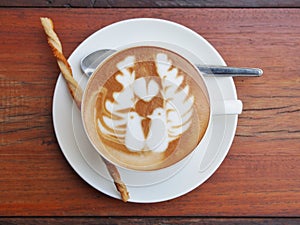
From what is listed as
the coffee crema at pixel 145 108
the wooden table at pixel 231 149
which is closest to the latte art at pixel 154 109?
the coffee crema at pixel 145 108

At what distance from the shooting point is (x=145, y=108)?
0.79 meters

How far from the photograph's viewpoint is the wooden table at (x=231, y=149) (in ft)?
2.84

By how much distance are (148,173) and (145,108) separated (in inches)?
4.4

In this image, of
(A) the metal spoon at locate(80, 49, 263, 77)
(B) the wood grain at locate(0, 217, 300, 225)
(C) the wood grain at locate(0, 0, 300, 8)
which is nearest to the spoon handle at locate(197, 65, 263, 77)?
(A) the metal spoon at locate(80, 49, 263, 77)

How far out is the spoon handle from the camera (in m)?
0.82

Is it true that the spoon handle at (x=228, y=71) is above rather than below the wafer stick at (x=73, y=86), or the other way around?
above

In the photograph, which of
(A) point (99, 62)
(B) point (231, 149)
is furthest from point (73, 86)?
(B) point (231, 149)

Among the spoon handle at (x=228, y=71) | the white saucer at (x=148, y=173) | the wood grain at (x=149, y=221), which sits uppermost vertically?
the spoon handle at (x=228, y=71)

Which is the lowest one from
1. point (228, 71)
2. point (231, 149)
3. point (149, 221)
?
point (149, 221)

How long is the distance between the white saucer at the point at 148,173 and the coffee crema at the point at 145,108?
0.04m

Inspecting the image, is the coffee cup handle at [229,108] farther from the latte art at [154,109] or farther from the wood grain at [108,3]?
the wood grain at [108,3]

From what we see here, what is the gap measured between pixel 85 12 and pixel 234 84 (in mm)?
269

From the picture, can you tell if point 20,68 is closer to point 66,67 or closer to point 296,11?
point 66,67

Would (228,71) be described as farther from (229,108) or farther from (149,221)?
(149,221)
